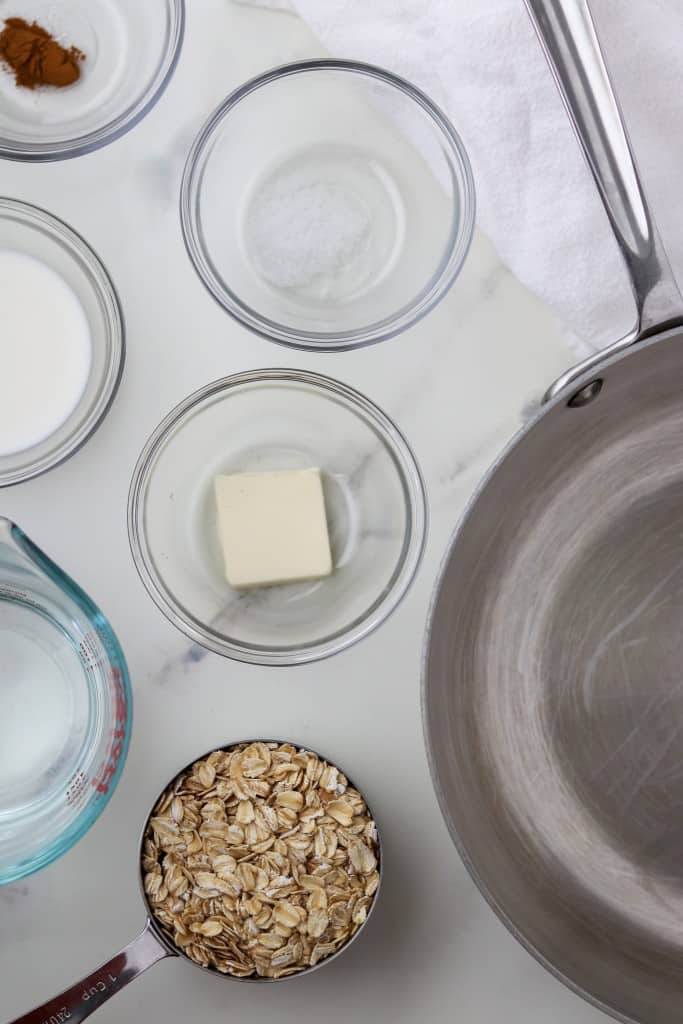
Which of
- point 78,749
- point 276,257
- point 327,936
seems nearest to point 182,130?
point 276,257

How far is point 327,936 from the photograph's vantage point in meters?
0.76

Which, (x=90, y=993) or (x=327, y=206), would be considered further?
(x=327, y=206)

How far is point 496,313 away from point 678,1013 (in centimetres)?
57

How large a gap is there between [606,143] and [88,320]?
17.2 inches

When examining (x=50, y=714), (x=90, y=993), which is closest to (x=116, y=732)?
(x=50, y=714)

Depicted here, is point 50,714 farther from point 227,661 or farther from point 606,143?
point 606,143

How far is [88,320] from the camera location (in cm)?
83

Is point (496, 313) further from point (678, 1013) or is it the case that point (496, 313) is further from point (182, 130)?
point (678, 1013)

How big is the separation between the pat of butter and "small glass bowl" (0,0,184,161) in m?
0.32

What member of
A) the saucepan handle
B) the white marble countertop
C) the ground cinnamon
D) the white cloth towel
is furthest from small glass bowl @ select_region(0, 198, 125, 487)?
the saucepan handle

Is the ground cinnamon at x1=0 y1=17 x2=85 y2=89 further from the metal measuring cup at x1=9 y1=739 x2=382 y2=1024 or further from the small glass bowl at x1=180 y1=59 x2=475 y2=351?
→ the metal measuring cup at x1=9 y1=739 x2=382 y2=1024

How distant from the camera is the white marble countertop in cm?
81

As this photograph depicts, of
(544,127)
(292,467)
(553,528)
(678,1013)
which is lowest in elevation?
(678,1013)

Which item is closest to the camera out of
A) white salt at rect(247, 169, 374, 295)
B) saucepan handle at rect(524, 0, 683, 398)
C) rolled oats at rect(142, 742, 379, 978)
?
saucepan handle at rect(524, 0, 683, 398)
